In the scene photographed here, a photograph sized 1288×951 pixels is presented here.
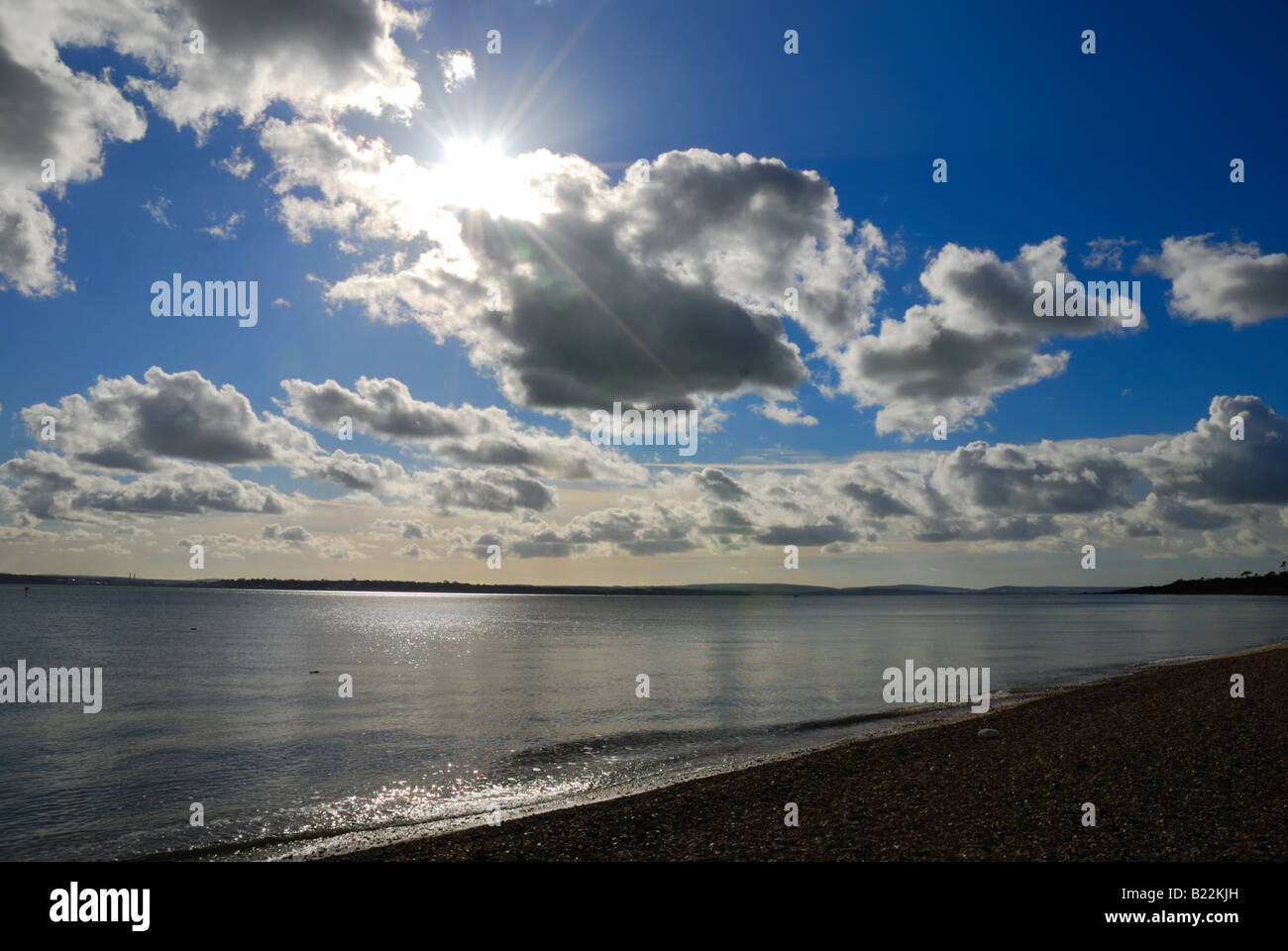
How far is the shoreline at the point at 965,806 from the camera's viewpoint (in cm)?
1160

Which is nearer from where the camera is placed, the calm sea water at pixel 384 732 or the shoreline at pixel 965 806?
the shoreline at pixel 965 806

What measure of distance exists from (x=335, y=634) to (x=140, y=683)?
56685mm

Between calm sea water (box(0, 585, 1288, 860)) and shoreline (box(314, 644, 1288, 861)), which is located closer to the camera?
shoreline (box(314, 644, 1288, 861))

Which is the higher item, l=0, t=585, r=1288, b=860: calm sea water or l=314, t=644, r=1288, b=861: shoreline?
l=314, t=644, r=1288, b=861: shoreline

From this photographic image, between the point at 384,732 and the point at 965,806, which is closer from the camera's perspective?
the point at 965,806

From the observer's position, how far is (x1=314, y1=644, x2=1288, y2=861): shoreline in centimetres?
1160

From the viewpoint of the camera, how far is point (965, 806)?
45.9ft

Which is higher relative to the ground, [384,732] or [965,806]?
[965,806]

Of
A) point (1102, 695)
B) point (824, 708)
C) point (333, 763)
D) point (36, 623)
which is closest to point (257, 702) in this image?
point (333, 763)

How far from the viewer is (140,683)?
46.0 m

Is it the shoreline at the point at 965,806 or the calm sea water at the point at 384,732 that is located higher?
the shoreline at the point at 965,806
